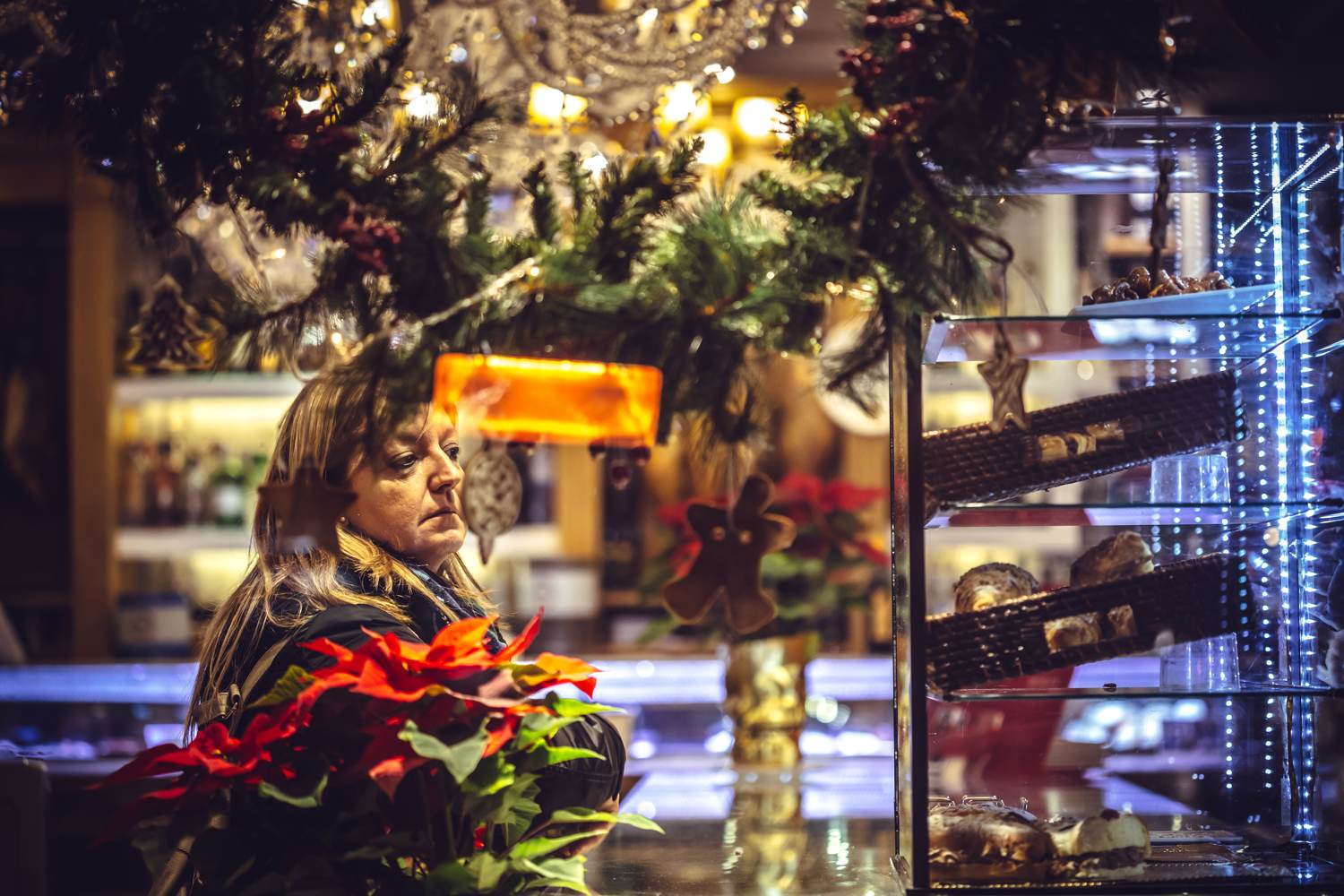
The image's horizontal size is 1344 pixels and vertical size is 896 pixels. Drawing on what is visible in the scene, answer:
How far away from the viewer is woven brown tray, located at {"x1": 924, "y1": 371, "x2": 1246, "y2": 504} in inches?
44.4

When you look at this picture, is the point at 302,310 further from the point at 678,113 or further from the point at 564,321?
the point at 678,113

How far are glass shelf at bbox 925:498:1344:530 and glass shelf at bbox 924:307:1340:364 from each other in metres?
0.15

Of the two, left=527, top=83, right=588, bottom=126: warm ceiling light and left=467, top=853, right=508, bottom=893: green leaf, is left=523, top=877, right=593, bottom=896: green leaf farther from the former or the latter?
left=527, top=83, right=588, bottom=126: warm ceiling light

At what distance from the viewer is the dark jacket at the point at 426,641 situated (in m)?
1.13

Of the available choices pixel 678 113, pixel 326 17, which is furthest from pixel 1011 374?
pixel 326 17

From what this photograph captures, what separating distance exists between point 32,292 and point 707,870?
13.3ft

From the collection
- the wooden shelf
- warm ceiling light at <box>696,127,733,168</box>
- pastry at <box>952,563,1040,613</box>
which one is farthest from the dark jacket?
the wooden shelf

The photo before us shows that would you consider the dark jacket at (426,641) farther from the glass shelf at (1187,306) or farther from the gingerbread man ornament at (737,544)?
the glass shelf at (1187,306)

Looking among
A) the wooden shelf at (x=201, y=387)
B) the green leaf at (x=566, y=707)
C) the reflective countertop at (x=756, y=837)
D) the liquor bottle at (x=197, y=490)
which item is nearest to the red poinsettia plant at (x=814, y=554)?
the reflective countertop at (x=756, y=837)

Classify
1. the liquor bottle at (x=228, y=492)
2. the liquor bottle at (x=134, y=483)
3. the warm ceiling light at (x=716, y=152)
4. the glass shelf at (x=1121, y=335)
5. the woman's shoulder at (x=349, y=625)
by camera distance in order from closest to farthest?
the glass shelf at (x=1121, y=335) → the woman's shoulder at (x=349, y=625) → the warm ceiling light at (x=716, y=152) → the liquor bottle at (x=228, y=492) → the liquor bottle at (x=134, y=483)

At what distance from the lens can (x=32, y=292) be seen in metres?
4.49

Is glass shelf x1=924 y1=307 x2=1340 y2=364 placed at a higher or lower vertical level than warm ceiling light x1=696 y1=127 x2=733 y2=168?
lower

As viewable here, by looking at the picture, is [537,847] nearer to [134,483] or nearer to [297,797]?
[297,797]

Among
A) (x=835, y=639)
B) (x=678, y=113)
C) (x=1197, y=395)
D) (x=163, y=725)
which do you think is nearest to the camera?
(x=1197, y=395)
